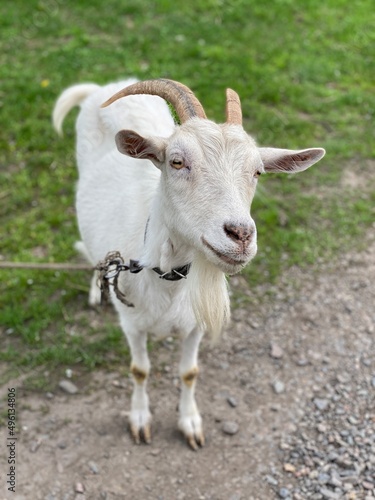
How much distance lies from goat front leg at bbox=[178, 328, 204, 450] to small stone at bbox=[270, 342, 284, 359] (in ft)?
2.64

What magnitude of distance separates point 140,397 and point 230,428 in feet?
2.16

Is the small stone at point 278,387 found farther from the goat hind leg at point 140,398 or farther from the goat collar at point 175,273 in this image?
the goat collar at point 175,273

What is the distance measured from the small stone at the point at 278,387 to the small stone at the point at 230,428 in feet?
1.41

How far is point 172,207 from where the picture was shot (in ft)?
9.19

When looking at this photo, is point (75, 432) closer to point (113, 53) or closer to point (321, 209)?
point (321, 209)

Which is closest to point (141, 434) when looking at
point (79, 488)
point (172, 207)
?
point (79, 488)

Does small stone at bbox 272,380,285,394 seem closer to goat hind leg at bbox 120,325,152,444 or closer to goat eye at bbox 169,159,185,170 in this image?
goat hind leg at bbox 120,325,152,444

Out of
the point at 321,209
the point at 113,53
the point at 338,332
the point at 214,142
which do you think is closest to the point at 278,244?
the point at 321,209

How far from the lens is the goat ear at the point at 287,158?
2963mm

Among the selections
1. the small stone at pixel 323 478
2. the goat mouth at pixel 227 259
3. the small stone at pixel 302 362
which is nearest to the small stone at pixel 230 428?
the small stone at pixel 323 478

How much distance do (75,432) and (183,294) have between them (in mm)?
1499

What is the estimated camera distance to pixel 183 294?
10.8 ft

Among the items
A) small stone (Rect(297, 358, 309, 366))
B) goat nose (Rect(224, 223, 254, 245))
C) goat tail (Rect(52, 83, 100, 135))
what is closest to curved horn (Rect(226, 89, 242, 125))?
goat nose (Rect(224, 223, 254, 245))

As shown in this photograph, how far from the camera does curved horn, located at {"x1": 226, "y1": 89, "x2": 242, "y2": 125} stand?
9.68 feet
